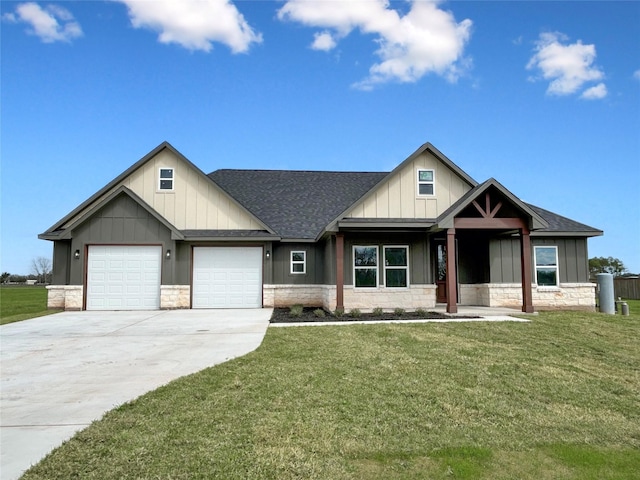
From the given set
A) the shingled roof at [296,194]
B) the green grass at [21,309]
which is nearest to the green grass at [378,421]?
the shingled roof at [296,194]

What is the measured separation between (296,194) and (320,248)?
4.06 m

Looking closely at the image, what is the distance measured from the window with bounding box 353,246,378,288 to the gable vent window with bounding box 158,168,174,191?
313 inches

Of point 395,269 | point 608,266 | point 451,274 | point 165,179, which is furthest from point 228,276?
point 608,266

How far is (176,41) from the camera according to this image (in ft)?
50.8

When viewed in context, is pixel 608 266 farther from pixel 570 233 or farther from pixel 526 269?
pixel 526 269

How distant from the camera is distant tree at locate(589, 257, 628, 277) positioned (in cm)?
4509

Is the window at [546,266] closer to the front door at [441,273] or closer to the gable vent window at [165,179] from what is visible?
the front door at [441,273]

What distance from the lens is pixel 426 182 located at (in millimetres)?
14812

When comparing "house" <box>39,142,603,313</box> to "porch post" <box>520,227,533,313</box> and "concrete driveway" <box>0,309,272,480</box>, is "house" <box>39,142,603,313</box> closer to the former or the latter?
"porch post" <box>520,227,533,313</box>

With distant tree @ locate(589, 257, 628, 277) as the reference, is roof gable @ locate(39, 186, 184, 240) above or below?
above

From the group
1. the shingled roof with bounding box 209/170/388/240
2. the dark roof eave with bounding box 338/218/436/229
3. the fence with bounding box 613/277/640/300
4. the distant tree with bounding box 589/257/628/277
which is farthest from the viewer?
the distant tree with bounding box 589/257/628/277

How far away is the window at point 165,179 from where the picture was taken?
54.8 feet

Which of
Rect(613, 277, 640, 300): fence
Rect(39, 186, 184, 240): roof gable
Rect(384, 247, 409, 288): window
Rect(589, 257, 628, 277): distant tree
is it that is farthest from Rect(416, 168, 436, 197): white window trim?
Rect(589, 257, 628, 277): distant tree

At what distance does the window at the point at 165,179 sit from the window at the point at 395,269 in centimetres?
904
